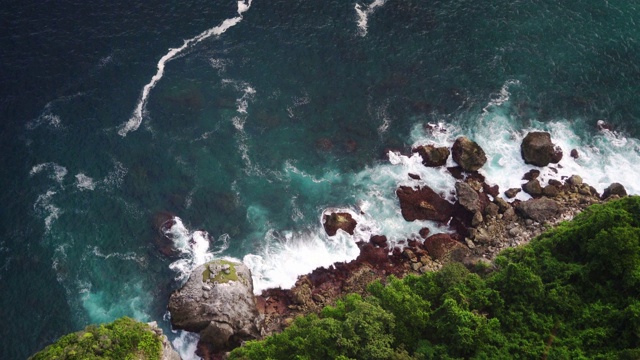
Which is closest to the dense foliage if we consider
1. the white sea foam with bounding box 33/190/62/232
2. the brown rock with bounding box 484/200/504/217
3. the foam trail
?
the brown rock with bounding box 484/200/504/217

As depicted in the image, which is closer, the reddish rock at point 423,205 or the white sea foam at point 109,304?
the white sea foam at point 109,304

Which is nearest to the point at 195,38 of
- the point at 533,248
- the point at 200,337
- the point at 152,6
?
the point at 152,6

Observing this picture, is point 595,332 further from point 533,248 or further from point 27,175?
point 27,175

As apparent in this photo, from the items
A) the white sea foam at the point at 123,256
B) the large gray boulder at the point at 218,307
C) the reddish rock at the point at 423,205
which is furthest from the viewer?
the reddish rock at the point at 423,205

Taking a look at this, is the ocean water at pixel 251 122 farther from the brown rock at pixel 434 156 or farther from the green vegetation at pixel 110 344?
the green vegetation at pixel 110 344

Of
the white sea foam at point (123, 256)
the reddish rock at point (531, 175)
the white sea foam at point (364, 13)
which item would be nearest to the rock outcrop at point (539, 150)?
the reddish rock at point (531, 175)

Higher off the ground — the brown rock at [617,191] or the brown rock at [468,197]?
the brown rock at [617,191]
